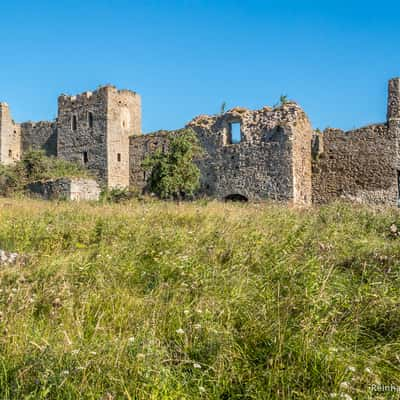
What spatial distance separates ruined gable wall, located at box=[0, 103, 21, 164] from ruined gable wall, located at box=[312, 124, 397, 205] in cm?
2118

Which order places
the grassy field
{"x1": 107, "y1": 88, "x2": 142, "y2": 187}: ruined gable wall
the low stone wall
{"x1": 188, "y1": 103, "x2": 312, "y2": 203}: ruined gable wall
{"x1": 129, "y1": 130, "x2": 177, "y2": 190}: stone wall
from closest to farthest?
the grassy field, {"x1": 188, "y1": 103, "x2": 312, "y2": 203}: ruined gable wall, the low stone wall, {"x1": 129, "y1": 130, "x2": 177, "y2": 190}: stone wall, {"x1": 107, "y1": 88, "x2": 142, "y2": 187}: ruined gable wall

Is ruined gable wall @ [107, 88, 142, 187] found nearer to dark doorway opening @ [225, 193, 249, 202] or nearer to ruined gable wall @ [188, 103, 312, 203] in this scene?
ruined gable wall @ [188, 103, 312, 203]

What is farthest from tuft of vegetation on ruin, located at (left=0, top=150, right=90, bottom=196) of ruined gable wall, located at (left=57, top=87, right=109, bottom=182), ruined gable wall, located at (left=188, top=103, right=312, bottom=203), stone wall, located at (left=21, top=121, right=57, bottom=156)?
ruined gable wall, located at (left=188, top=103, right=312, bottom=203)

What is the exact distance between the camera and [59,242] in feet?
19.9

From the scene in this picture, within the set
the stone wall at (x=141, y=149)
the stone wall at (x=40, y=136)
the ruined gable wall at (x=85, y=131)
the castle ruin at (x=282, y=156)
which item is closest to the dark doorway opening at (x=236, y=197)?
the castle ruin at (x=282, y=156)

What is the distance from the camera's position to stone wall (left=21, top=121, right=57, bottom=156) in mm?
28328

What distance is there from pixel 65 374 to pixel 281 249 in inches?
122

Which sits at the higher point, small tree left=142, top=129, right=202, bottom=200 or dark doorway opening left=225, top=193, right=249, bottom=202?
small tree left=142, top=129, right=202, bottom=200

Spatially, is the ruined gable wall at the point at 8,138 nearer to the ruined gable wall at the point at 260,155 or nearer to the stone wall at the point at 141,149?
the stone wall at the point at 141,149

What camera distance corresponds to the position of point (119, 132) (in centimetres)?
2380

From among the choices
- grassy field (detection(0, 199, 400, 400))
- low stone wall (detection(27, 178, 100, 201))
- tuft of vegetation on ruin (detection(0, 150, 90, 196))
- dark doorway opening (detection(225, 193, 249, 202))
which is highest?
tuft of vegetation on ruin (detection(0, 150, 90, 196))

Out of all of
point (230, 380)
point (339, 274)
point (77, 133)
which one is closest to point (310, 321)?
point (230, 380)

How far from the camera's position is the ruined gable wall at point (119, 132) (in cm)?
2333

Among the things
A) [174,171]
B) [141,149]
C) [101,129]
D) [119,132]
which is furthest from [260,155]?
[101,129]
